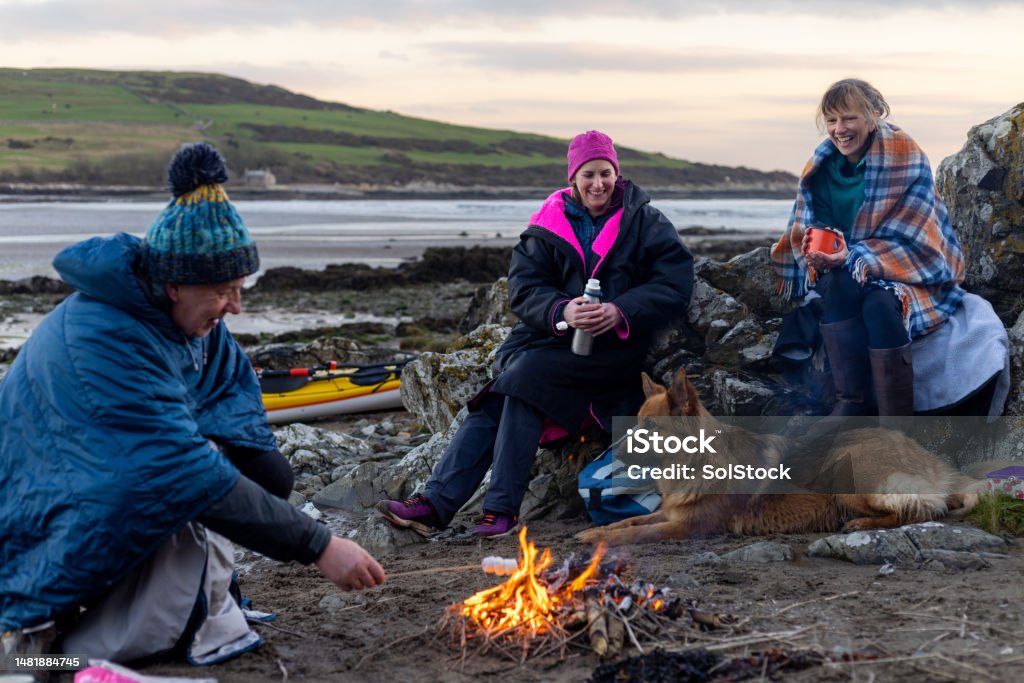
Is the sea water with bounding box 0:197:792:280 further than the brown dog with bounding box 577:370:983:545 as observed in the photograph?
Yes

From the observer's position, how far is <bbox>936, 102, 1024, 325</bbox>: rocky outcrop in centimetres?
740

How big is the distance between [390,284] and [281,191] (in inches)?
2131

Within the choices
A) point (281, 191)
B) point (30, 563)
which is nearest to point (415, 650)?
point (30, 563)

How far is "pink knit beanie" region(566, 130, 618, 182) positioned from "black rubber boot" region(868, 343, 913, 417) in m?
1.94

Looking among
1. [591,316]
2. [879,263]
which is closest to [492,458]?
[591,316]

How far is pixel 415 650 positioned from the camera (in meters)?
4.49

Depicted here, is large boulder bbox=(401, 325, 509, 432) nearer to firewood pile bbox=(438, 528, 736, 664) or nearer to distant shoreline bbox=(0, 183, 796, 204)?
firewood pile bbox=(438, 528, 736, 664)

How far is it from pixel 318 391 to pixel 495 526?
6.23 m

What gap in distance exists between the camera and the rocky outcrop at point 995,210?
740cm

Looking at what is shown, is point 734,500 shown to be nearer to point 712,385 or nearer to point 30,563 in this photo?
point 712,385

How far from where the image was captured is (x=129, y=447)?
148 inches

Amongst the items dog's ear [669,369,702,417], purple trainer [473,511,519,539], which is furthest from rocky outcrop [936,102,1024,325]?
purple trainer [473,511,519,539]

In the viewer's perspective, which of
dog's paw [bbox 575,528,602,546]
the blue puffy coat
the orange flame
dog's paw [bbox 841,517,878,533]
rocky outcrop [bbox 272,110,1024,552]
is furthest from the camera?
rocky outcrop [bbox 272,110,1024,552]

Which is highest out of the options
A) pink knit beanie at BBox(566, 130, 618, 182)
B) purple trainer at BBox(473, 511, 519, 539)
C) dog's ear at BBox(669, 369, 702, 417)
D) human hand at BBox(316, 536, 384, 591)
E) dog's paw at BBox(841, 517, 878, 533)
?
pink knit beanie at BBox(566, 130, 618, 182)
